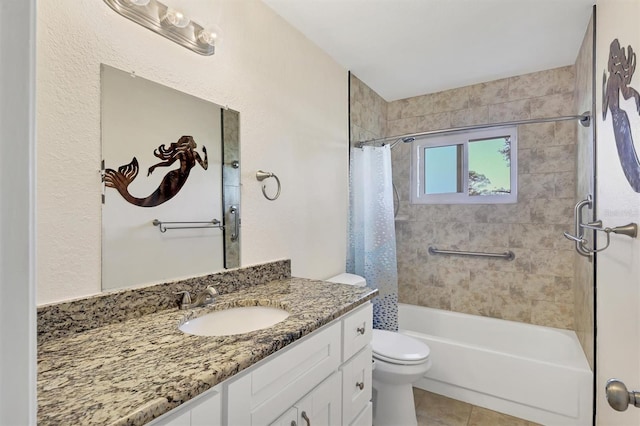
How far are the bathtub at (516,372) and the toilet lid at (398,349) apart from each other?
0.38 meters

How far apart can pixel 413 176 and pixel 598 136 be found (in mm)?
1630

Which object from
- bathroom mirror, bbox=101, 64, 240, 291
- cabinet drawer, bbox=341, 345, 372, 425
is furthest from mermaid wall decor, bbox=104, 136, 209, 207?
cabinet drawer, bbox=341, 345, 372, 425

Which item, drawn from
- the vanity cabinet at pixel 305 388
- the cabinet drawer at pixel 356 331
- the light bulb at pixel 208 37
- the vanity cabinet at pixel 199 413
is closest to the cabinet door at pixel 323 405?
the vanity cabinet at pixel 305 388

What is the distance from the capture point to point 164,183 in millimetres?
1252

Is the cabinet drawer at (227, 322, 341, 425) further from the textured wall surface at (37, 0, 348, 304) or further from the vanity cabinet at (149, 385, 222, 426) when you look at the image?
the textured wall surface at (37, 0, 348, 304)

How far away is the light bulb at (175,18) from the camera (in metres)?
1.23

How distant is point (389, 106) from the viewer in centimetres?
327

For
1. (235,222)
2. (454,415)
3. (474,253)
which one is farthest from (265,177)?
(474,253)

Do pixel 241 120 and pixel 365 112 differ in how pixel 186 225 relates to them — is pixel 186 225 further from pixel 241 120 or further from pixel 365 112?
pixel 365 112

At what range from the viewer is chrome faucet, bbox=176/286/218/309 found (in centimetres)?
122

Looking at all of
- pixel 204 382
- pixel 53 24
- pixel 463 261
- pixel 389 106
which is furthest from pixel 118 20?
pixel 463 261

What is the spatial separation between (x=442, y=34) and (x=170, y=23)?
1.61 m

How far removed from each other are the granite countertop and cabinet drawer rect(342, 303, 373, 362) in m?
0.13

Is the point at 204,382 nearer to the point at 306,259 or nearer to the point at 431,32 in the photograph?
the point at 306,259
